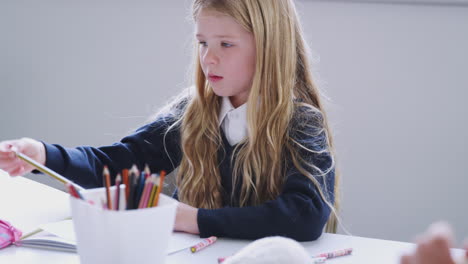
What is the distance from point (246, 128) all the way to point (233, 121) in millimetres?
38

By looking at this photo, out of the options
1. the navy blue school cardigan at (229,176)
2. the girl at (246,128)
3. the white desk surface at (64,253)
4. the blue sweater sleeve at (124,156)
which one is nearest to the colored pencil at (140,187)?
the white desk surface at (64,253)

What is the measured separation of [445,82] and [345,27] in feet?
1.39

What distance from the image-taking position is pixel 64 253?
875 millimetres

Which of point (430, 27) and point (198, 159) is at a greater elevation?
point (430, 27)

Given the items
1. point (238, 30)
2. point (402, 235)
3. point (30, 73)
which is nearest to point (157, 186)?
point (238, 30)

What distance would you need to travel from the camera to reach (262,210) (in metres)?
1.03

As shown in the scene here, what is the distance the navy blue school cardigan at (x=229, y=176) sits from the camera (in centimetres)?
100

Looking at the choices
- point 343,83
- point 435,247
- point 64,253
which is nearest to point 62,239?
point 64,253

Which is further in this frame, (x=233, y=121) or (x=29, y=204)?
(x=233, y=121)

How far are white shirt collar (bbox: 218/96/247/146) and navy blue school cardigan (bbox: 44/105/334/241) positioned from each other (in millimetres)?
18

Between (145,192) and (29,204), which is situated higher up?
(145,192)

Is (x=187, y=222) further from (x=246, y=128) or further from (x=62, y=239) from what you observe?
(x=246, y=128)

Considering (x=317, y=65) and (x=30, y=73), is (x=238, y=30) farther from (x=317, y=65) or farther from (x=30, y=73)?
(x=30, y=73)

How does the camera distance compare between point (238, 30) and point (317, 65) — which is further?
point (317, 65)
